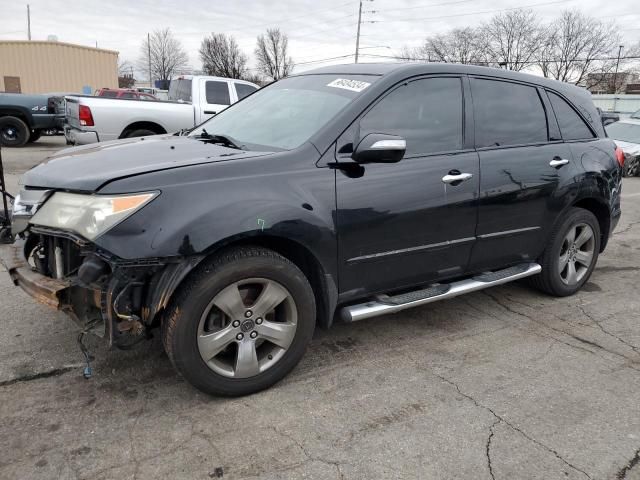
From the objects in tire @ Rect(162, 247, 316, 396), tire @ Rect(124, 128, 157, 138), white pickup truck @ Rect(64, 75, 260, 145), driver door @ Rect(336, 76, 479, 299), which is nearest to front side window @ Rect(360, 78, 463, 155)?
driver door @ Rect(336, 76, 479, 299)

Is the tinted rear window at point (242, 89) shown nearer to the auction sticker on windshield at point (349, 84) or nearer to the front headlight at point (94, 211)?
the auction sticker on windshield at point (349, 84)

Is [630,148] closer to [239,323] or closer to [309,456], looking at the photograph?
[239,323]

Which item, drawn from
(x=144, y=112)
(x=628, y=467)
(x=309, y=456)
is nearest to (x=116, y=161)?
(x=309, y=456)

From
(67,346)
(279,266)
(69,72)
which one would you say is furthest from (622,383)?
(69,72)

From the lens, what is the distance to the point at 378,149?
2893 millimetres

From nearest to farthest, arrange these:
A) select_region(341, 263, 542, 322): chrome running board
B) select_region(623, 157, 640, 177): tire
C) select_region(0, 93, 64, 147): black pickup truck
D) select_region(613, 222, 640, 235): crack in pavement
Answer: select_region(341, 263, 542, 322): chrome running board
select_region(613, 222, 640, 235): crack in pavement
select_region(623, 157, 640, 177): tire
select_region(0, 93, 64, 147): black pickup truck

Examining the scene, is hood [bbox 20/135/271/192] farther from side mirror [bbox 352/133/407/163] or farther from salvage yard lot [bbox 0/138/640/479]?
salvage yard lot [bbox 0/138/640/479]

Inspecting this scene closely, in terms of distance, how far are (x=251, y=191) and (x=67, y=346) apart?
171cm

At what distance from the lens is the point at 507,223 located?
3.81m

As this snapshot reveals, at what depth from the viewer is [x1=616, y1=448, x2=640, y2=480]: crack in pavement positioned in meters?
2.39

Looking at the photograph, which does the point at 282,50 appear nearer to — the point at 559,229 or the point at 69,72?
the point at 69,72

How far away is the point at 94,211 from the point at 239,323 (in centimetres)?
91

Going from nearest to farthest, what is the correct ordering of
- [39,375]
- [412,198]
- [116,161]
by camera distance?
[116,161], [39,375], [412,198]

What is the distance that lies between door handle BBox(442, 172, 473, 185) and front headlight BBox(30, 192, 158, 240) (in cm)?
183
